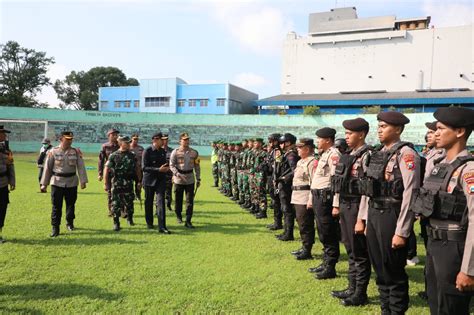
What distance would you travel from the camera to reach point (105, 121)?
3778 centimetres

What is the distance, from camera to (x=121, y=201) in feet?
24.5

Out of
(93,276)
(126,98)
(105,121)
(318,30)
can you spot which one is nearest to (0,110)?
(105,121)

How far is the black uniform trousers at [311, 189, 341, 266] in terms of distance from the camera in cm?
488

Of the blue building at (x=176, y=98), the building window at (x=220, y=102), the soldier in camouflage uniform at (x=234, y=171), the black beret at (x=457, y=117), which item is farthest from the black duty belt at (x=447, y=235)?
the building window at (x=220, y=102)

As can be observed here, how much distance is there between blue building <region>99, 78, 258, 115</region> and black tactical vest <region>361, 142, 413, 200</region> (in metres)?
48.6

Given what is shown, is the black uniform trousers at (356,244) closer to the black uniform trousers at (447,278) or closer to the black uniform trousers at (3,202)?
the black uniform trousers at (447,278)

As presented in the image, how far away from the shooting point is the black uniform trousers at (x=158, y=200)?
715 cm

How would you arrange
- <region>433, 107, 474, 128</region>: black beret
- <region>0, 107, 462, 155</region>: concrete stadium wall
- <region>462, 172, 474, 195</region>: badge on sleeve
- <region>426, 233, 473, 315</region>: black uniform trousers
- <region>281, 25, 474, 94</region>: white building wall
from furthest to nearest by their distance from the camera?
<region>281, 25, 474, 94</region>: white building wall
<region>0, 107, 462, 155</region>: concrete stadium wall
<region>433, 107, 474, 128</region>: black beret
<region>426, 233, 473, 315</region>: black uniform trousers
<region>462, 172, 474, 195</region>: badge on sleeve

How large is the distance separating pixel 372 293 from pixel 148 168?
478 centimetres

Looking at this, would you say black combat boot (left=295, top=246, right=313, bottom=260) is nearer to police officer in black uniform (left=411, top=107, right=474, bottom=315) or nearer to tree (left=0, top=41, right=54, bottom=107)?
police officer in black uniform (left=411, top=107, right=474, bottom=315)

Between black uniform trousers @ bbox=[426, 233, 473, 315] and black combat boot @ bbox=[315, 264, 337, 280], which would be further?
black combat boot @ bbox=[315, 264, 337, 280]

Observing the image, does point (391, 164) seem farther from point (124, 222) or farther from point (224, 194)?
point (224, 194)

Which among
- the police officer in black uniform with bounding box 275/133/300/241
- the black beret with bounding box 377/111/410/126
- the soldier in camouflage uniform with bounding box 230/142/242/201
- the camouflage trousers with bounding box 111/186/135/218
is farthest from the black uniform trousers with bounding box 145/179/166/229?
the black beret with bounding box 377/111/410/126

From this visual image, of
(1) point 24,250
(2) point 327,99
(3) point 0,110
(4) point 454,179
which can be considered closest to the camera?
(4) point 454,179
